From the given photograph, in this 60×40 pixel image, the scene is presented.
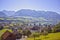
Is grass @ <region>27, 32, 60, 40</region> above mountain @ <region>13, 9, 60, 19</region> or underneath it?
underneath

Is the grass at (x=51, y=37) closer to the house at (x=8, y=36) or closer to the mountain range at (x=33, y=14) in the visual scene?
the mountain range at (x=33, y=14)

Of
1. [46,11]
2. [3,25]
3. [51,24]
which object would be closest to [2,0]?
[3,25]

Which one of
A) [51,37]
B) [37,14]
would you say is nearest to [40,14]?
[37,14]

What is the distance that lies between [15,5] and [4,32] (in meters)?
0.59

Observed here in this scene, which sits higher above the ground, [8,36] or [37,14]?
[37,14]

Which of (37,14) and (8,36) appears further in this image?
(37,14)

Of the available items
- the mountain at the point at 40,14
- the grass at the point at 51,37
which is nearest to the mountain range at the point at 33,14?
the mountain at the point at 40,14

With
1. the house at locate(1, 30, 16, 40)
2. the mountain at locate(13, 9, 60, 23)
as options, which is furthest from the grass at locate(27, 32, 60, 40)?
the house at locate(1, 30, 16, 40)

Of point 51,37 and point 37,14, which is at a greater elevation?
point 37,14

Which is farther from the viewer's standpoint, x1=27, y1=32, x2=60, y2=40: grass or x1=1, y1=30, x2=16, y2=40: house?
x1=27, y1=32, x2=60, y2=40: grass

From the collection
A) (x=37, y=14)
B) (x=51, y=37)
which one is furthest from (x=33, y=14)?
(x=51, y=37)

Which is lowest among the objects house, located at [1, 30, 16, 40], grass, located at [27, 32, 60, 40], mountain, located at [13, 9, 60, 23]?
grass, located at [27, 32, 60, 40]

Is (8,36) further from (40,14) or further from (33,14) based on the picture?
(40,14)

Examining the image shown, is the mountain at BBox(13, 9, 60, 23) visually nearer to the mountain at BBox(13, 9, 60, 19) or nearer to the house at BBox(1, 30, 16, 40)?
the mountain at BBox(13, 9, 60, 19)
